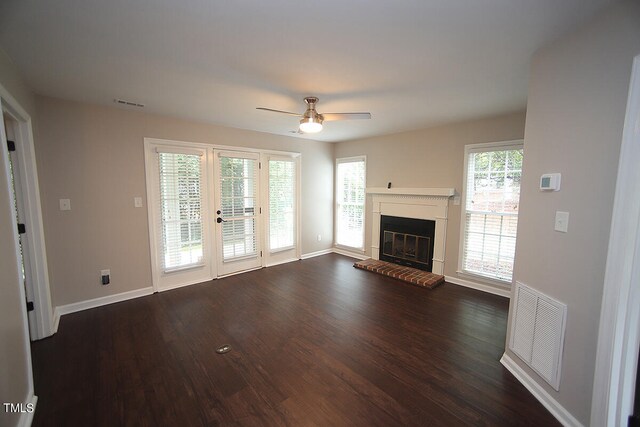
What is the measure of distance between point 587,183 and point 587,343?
3.15 feet

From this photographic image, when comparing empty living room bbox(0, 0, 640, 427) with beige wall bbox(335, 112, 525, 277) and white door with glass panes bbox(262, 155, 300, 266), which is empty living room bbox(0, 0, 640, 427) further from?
white door with glass panes bbox(262, 155, 300, 266)

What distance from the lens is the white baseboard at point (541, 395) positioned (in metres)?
1.61

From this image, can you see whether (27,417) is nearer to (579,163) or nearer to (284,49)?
(284,49)

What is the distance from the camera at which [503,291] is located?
358 cm

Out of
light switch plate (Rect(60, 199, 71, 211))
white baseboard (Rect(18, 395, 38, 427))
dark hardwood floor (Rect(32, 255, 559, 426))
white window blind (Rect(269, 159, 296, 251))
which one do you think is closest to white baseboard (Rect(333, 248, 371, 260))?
white window blind (Rect(269, 159, 296, 251))

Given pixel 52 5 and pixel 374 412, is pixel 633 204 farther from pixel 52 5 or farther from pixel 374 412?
pixel 52 5

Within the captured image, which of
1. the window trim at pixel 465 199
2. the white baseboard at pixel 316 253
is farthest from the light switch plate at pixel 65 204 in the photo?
the window trim at pixel 465 199

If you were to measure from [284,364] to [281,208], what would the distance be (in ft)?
10.3

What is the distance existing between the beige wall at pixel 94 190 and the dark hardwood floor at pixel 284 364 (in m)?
0.47

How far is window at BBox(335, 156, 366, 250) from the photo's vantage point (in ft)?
17.8

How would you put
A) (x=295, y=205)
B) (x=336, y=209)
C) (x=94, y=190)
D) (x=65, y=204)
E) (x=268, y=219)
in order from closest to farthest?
(x=65, y=204)
(x=94, y=190)
(x=268, y=219)
(x=295, y=205)
(x=336, y=209)

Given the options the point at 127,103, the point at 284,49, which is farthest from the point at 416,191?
the point at 127,103

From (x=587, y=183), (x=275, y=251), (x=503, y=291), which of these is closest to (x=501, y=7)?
(x=587, y=183)

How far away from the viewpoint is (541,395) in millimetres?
1811
